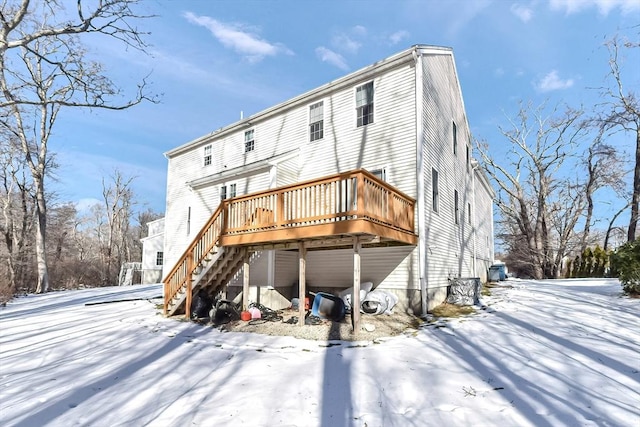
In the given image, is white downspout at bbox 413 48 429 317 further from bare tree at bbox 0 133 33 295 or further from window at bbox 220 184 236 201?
bare tree at bbox 0 133 33 295

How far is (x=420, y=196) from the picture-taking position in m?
9.68

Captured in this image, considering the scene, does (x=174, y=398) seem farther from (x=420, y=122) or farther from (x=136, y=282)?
(x=136, y=282)

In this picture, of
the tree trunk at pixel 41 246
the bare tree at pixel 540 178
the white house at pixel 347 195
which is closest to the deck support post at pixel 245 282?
the white house at pixel 347 195

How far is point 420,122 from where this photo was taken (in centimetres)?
982

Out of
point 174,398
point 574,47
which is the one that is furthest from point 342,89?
point 574,47

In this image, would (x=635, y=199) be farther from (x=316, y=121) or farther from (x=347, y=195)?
(x=347, y=195)

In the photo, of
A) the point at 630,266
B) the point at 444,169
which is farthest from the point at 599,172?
the point at 444,169

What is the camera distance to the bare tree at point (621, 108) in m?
21.5

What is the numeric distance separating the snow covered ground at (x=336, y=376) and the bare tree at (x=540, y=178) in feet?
61.8

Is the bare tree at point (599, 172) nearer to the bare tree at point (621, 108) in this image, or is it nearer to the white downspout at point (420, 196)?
the bare tree at point (621, 108)

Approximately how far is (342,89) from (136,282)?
25.4 meters

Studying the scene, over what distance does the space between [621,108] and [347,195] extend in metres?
24.3

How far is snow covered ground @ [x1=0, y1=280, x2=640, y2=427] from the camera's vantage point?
3865 millimetres

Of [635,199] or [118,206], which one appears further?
[118,206]
